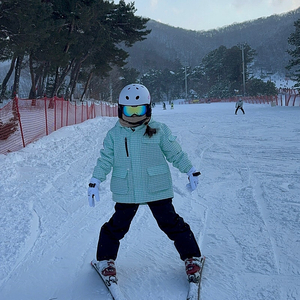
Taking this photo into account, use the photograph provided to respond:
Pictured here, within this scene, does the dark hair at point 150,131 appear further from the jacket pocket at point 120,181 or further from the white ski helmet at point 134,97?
the jacket pocket at point 120,181

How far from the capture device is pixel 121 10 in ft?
77.0

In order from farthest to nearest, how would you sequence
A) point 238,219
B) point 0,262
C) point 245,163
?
point 245,163 → point 238,219 → point 0,262

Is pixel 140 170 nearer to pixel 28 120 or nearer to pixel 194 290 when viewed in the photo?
pixel 194 290

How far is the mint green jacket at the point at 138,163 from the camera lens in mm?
2529

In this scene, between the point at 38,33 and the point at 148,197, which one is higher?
the point at 38,33

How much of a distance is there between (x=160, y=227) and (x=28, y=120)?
949 cm

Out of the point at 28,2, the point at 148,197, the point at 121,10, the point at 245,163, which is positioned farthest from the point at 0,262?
the point at 121,10

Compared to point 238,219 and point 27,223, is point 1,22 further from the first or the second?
point 238,219

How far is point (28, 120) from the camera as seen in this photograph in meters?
11.0

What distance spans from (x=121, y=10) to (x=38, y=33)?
12482 mm

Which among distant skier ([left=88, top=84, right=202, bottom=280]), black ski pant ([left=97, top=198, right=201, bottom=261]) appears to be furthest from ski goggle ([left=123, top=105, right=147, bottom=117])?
black ski pant ([left=97, top=198, right=201, bottom=261])

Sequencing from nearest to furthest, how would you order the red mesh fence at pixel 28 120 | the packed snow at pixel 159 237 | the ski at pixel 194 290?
the ski at pixel 194 290 → the packed snow at pixel 159 237 → the red mesh fence at pixel 28 120

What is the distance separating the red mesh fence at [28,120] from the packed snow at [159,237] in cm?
301

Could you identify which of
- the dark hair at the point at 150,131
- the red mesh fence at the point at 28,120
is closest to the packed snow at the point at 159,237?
the dark hair at the point at 150,131
